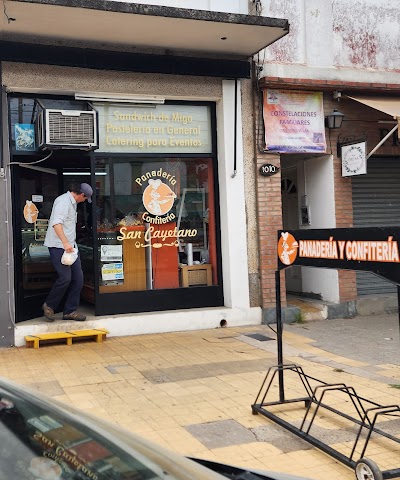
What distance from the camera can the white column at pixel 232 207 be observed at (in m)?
9.05

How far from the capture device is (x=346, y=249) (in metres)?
3.88

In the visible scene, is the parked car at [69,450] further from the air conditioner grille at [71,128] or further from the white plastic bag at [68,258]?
the air conditioner grille at [71,128]

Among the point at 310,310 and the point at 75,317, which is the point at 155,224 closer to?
the point at 75,317

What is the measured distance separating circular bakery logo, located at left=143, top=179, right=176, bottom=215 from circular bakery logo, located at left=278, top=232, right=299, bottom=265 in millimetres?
4352

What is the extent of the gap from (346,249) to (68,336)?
502 centimetres

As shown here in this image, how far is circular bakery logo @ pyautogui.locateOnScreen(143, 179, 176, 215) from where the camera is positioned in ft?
29.2

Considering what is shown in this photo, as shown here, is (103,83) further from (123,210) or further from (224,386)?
(224,386)

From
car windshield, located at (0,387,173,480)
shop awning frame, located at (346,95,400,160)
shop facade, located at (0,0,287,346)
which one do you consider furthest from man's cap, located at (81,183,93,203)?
car windshield, located at (0,387,173,480)

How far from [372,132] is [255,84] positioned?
237 cm

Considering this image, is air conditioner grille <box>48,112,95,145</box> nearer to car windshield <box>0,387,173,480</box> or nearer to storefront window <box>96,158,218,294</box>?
storefront window <box>96,158,218,294</box>

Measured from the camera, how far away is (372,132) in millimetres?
9984

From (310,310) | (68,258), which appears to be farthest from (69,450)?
(310,310)

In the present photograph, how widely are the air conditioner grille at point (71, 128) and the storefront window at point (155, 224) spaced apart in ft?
1.83

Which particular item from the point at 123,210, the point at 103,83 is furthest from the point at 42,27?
the point at 123,210
